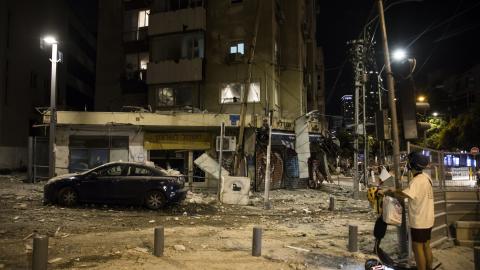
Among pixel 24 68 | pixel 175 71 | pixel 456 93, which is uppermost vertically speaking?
pixel 456 93

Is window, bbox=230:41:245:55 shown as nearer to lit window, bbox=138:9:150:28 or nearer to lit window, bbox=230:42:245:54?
lit window, bbox=230:42:245:54

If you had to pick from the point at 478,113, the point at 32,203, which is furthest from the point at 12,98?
the point at 478,113

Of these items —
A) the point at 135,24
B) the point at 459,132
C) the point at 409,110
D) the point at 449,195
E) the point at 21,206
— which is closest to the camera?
the point at 409,110

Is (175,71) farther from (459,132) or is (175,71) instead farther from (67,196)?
(459,132)

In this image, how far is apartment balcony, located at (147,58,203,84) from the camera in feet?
86.4

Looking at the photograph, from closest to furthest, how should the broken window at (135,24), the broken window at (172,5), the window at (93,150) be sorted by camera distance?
the window at (93,150) < the broken window at (172,5) < the broken window at (135,24)

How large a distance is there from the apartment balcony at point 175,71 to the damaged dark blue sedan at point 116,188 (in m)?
12.4

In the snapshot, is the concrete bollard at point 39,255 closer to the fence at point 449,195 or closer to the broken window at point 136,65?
the fence at point 449,195

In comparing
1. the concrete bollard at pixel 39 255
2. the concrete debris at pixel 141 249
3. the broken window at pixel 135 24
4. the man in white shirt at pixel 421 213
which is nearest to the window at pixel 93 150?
the broken window at pixel 135 24

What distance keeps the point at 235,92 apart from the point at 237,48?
2.82 meters

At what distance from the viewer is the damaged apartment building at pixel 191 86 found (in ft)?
74.6

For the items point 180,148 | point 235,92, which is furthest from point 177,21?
point 180,148

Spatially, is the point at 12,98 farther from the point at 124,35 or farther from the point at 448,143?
the point at 448,143

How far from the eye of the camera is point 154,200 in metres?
14.9
